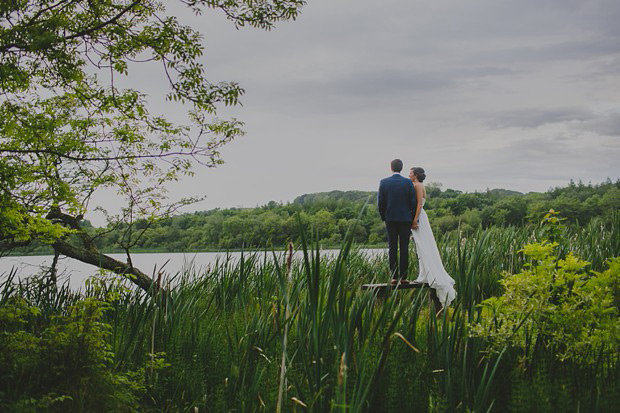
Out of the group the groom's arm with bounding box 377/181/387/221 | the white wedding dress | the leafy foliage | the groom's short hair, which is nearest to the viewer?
the leafy foliage

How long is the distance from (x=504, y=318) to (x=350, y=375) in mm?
1056

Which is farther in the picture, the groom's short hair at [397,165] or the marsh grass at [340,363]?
the groom's short hair at [397,165]

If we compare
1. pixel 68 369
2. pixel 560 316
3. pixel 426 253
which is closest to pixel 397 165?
pixel 426 253

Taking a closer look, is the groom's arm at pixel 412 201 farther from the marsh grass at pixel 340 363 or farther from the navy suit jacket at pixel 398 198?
the marsh grass at pixel 340 363

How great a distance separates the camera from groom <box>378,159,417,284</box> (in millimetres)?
7324

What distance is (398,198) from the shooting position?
7.31 m

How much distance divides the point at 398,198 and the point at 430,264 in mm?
1114

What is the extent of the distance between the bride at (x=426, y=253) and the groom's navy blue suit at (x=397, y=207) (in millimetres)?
148

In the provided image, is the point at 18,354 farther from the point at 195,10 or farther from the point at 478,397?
the point at 195,10

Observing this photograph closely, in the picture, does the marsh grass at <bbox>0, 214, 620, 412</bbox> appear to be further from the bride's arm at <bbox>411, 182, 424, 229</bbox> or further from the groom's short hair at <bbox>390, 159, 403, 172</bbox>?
the groom's short hair at <bbox>390, 159, 403, 172</bbox>

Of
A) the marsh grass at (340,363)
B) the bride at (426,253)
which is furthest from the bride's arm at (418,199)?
the marsh grass at (340,363)

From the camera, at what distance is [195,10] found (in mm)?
5184

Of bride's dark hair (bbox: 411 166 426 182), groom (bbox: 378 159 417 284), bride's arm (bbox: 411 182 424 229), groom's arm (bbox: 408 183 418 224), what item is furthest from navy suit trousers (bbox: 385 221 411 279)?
bride's dark hair (bbox: 411 166 426 182)

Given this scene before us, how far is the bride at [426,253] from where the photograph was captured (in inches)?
277
